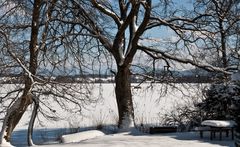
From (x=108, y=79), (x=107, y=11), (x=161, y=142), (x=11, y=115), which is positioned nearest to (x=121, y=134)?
(x=161, y=142)

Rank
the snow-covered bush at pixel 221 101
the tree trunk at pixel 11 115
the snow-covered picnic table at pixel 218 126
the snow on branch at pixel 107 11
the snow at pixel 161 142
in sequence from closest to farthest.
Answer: the snow at pixel 161 142, the tree trunk at pixel 11 115, the snow-covered picnic table at pixel 218 126, the snow-covered bush at pixel 221 101, the snow on branch at pixel 107 11

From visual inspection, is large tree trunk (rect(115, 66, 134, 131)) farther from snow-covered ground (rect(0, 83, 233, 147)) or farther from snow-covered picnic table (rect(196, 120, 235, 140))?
snow-covered picnic table (rect(196, 120, 235, 140))

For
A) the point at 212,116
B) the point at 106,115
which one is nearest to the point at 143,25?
the point at 212,116

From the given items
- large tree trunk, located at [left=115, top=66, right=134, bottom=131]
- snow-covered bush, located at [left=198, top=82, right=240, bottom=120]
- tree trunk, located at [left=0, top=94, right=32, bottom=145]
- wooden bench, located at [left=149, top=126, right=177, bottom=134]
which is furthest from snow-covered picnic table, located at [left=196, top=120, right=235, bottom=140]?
tree trunk, located at [left=0, top=94, right=32, bottom=145]

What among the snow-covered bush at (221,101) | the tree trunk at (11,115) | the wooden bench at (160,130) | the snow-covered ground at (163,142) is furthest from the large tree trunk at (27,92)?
the snow-covered bush at (221,101)

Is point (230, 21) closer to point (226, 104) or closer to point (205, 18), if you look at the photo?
point (205, 18)

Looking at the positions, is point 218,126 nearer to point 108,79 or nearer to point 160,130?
point 160,130

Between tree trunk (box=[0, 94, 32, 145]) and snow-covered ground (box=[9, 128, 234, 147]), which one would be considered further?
tree trunk (box=[0, 94, 32, 145])

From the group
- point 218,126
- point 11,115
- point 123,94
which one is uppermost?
point 123,94

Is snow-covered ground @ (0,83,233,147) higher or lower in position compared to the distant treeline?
lower

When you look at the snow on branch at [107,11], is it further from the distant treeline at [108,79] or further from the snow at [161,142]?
the snow at [161,142]

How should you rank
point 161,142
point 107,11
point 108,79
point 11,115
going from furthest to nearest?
point 108,79, point 107,11, point 11,115, point 161,142

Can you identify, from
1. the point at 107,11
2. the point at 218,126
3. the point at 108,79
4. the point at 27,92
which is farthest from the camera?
the point at 108,79

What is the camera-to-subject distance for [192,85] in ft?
60.7
